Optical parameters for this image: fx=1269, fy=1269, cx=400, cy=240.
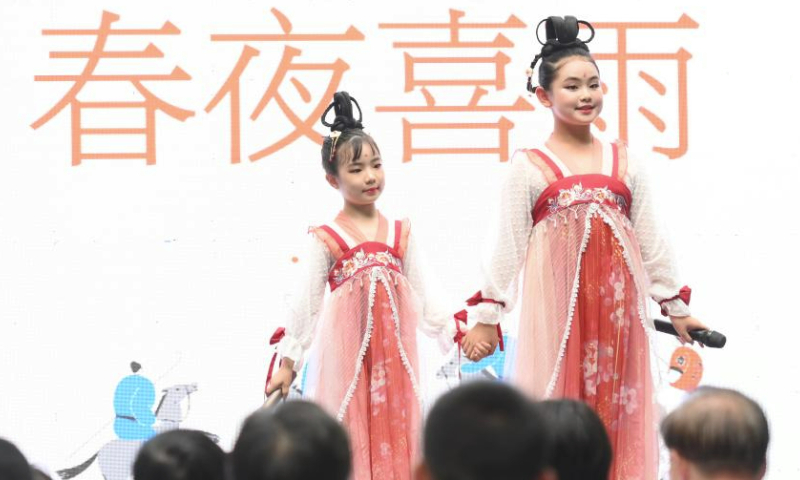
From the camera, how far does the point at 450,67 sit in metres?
4.23

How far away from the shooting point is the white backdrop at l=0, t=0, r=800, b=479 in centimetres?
407

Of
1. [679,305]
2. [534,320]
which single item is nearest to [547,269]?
[534,320]

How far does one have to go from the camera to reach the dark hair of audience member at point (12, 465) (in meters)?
1.78

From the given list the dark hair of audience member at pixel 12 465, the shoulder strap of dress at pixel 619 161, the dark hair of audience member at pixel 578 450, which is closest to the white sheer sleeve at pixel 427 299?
the shoulder strap of dress at pixel 619 161

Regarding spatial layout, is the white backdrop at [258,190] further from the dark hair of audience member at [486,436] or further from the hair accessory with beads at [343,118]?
the dark hair of audience member at [486,436]

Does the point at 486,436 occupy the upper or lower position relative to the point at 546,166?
lower

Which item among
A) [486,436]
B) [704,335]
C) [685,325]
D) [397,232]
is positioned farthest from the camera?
[397,232]

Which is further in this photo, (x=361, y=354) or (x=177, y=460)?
(x=361, y=354)

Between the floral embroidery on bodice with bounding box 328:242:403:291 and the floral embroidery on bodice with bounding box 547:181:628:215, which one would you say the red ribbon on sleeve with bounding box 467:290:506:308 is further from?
the floral embroidery on bodice with bounding box 328:242:403:291

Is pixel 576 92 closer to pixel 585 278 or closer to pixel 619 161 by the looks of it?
pixel 619 161

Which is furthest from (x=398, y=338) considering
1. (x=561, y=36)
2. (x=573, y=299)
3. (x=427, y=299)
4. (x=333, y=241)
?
(x=561, y=36)

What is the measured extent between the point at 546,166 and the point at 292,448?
1613 mm

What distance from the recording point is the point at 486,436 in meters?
1.47

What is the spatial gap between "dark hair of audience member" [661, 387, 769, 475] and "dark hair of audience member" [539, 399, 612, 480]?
0.12 metres
